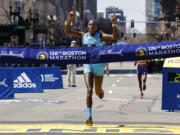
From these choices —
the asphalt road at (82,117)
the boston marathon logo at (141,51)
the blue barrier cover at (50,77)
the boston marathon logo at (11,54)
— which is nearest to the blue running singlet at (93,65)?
the boston marathon logo at (141,51)

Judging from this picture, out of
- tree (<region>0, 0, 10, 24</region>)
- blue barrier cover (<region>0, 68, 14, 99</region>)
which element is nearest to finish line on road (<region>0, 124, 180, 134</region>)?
blue barrier cover (<region>0, 68, 14, 99</region>)

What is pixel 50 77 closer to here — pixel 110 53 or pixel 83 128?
pixel 110 53

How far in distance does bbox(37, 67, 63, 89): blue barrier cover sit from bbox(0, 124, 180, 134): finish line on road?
13166 millimetres

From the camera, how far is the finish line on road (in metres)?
9.72

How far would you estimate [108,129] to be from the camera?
9984mm

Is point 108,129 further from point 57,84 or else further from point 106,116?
point 57,84

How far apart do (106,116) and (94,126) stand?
2.00 meters

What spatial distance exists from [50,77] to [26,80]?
253 centimetres

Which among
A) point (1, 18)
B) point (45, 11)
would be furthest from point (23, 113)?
point (45, 11)

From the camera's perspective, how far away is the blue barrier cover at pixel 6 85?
17.9 meters

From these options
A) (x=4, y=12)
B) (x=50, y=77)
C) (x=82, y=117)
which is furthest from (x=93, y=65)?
(x=4, y=12)

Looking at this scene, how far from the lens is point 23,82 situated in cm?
2145

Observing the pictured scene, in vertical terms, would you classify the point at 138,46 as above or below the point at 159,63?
above

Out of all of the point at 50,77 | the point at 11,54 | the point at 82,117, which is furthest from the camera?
the point at 50,77
